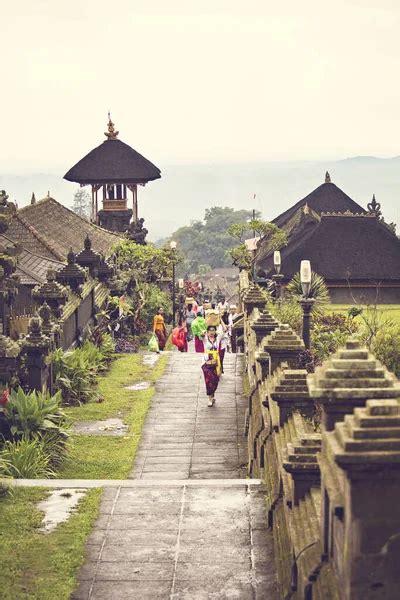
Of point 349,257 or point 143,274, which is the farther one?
point 349,257

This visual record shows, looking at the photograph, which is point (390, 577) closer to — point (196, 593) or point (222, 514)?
point (196, 593)

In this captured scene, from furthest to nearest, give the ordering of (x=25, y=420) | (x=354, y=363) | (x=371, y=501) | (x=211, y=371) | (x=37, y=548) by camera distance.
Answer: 1. (x=211, y=371)
2. (x=25, y=420)
3. (x=37, y=548)
4. (x=354, y=363)
5. (x=371, y=501)

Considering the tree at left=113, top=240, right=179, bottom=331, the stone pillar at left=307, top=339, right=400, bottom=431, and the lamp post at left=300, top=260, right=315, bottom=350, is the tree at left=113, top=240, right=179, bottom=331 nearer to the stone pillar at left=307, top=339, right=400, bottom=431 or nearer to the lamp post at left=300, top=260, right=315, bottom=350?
the lamp post at left=300, top=260, right=315, bottom=350

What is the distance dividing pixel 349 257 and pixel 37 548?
36196 mm

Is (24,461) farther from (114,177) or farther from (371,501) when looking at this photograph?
(114,177)

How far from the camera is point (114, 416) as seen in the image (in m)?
19.2

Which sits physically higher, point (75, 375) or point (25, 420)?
point (75, 375)

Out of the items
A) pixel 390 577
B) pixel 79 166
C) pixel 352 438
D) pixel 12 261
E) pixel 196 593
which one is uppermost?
pixel 79 166

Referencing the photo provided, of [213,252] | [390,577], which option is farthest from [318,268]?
[213,252]

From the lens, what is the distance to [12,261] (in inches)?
699

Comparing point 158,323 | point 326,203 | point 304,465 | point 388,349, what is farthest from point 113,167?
point 304,465

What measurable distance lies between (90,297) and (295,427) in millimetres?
17933

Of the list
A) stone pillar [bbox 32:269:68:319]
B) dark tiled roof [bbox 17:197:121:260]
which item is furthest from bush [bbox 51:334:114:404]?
dark tiled roof [bbox 17:197:121:260]

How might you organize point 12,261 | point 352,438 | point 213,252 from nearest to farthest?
point 352,438, point 12,261, point 213,252
